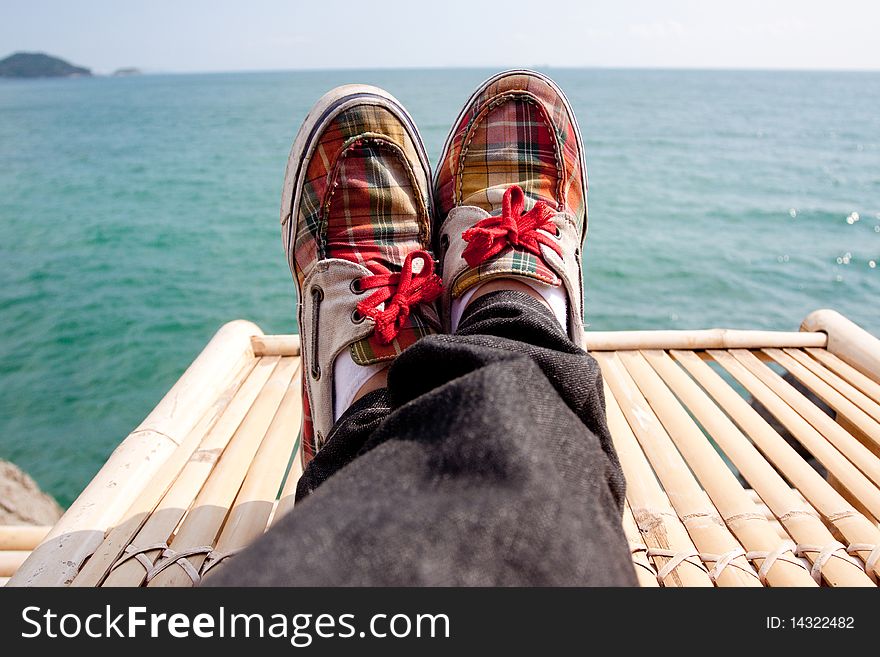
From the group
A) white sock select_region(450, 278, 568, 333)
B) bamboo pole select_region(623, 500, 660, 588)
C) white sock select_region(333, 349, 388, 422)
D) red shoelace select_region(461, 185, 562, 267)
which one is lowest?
bamboo pole select_region(623, 500, 660, 588)

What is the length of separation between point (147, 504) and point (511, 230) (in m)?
0.78

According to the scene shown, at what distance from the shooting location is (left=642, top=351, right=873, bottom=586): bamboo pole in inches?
31.9

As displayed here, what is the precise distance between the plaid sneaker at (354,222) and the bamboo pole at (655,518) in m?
0.42

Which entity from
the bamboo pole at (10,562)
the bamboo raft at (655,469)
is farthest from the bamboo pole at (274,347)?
the bamboo pole at (10,562)

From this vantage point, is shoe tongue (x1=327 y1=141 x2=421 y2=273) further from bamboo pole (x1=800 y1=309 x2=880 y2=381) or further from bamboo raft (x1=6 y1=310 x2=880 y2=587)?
bamboo pole (x1=800 y1=309 x2=880 y2=381)

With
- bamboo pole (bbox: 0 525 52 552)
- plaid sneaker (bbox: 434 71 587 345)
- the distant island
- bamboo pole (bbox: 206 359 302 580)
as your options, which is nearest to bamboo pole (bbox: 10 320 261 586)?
bamboo pole (bbox: 206 359 302 580)

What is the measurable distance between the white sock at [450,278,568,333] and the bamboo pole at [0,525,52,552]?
2.83ft

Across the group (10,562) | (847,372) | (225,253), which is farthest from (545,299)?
(225,253)

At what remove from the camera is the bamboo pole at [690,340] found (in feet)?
4.63

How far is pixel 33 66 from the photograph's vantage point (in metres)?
66.8

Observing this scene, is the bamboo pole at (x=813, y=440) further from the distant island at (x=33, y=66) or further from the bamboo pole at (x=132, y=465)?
the distant island at (x=33, y=66)

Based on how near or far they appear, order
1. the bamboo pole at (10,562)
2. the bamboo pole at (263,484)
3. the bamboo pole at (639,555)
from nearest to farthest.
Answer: the bamboo pole at (639,555) → the bamboo pole at (263,484) → the bamboo pole at (10,562)

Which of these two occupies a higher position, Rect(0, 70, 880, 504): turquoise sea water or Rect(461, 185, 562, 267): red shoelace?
Rect(461, 185, 562, 267): red shoelace

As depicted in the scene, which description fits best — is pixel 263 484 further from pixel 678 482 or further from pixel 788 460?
pixel 788 460
